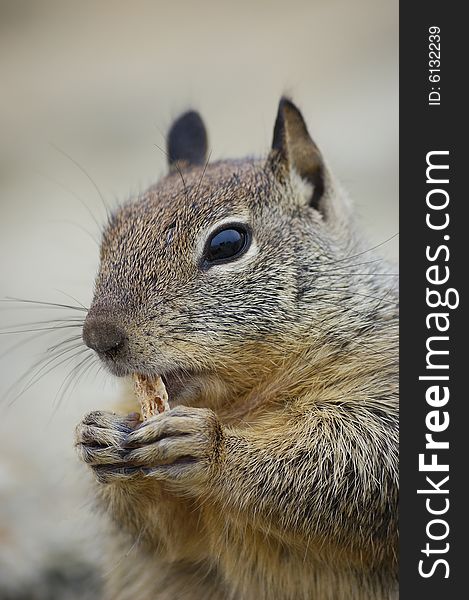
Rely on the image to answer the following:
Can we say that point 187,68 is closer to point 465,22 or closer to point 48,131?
point 48,131

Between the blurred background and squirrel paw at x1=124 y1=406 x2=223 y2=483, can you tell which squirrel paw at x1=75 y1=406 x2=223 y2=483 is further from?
the blurred background

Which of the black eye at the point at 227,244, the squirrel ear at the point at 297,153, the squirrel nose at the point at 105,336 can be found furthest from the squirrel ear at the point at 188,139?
the squirrel nose at the point at 105,336

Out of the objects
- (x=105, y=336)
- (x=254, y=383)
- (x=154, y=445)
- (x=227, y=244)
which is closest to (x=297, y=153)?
(x=227, y=244)

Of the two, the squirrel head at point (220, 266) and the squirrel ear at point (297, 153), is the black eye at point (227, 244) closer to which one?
the squirrel head at point (220, 266)

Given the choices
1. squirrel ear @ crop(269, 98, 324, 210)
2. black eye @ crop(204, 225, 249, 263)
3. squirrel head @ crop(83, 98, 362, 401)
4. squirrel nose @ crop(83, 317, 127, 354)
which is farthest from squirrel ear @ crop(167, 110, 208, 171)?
squirrel nose @ crop(83, 317, 127, 354)

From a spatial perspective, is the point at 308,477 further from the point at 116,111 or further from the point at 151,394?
the point at 116,111

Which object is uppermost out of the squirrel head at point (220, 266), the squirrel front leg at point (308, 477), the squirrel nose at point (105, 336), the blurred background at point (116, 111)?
the blurred background at point (116, 111)

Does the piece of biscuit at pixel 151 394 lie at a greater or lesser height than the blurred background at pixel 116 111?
lesser

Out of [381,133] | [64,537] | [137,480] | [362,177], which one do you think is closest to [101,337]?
[137,480]
